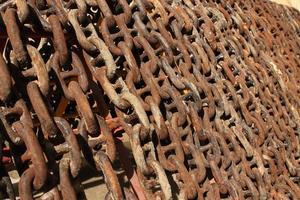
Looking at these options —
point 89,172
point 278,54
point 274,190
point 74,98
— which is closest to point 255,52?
point 278,54

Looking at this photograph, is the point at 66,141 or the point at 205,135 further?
the point at 205,135

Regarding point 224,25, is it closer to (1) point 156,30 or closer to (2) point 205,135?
(1) point 156,30

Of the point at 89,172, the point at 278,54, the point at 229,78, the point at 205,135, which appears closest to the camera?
the point at 205,135

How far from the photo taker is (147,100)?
1141mm

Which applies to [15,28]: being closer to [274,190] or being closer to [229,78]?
[229,78]

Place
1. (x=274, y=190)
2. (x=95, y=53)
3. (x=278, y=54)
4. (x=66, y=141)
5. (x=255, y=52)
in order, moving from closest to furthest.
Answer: (x=66, y=141), (x=95, y=53), (x=274, y=190), (x=255, y=52), (x=278, y=54)

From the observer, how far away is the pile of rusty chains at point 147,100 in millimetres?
878

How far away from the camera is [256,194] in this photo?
1373mm

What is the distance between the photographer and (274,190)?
1.53m

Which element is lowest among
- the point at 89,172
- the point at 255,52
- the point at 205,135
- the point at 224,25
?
the point at 89,172

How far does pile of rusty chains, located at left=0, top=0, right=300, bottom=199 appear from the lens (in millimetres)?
878

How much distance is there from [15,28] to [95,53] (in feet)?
0.84

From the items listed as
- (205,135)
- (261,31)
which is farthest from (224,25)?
(205,135)

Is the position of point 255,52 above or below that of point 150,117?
above
